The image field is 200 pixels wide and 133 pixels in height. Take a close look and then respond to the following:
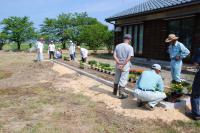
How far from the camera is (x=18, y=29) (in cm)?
3934

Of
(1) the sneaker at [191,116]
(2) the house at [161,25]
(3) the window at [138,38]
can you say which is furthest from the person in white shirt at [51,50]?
(1) the sneaker at [191,116]

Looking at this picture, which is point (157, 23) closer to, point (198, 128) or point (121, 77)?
point (121, 77)

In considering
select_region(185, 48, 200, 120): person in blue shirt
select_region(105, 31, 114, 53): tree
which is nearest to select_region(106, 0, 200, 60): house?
select_region(185, 48, 200, 120): person in blue shirt

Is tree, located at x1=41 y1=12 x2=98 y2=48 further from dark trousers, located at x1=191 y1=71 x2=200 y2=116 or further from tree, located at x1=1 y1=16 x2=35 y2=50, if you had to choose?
dark trousers, located at x1=191 y1=71 x2=200 y2=116

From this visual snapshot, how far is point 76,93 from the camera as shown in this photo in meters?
8.86

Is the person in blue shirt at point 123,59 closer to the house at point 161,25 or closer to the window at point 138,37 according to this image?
the house at point 161,25

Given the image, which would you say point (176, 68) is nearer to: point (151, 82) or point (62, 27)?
point (151, 82)

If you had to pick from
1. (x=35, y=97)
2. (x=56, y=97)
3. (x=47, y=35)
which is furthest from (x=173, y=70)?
(x=47, y=35)

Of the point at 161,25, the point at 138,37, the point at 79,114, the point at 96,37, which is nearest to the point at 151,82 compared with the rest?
the point at 79,114

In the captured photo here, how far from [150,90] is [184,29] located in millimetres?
8459

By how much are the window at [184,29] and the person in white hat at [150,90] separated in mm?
7730

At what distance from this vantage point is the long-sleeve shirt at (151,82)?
6.64 metres

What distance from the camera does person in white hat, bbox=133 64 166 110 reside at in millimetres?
6551

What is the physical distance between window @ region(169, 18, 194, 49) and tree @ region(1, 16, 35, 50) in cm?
2859
